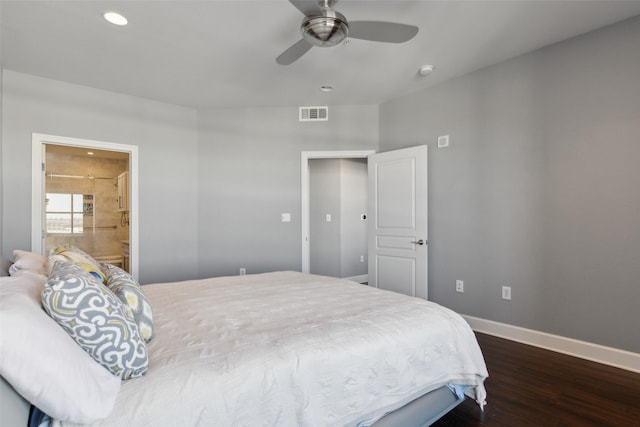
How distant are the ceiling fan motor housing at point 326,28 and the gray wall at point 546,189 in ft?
6.74

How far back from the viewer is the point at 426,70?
3.33 meters

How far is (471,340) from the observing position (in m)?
1.74

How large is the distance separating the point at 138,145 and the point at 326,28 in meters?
3.11

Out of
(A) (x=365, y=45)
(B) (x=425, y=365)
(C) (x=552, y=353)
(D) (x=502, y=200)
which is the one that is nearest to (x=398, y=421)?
(B) (x=425, y=365)

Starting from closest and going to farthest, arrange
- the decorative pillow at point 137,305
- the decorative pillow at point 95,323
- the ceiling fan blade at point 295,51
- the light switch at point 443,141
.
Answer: the decorative pillow at point 95,323 < the decorative pillow at point 137,305 < the ceiling fan blade at point 295,51 < the light switch at point 443,141

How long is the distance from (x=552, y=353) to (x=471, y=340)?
1.56m

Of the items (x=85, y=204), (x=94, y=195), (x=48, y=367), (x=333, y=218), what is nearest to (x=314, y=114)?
(x=333, y=218)

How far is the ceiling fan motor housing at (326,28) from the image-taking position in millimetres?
1866

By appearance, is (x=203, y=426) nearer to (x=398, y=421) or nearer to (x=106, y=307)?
(x=106, y=307)

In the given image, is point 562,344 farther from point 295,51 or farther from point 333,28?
point 295,51

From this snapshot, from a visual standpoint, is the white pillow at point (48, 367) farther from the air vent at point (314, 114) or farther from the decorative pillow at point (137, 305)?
the air vent at point (314, 114)

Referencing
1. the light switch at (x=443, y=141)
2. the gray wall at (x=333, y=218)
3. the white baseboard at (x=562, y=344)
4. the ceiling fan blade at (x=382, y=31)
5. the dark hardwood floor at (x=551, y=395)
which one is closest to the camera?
the dark hardwood floor at (x=551, y=395)

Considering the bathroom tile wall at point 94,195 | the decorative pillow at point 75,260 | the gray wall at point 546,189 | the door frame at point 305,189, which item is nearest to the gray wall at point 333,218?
the door frame at point 305,189

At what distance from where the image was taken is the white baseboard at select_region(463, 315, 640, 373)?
2.44 metres
